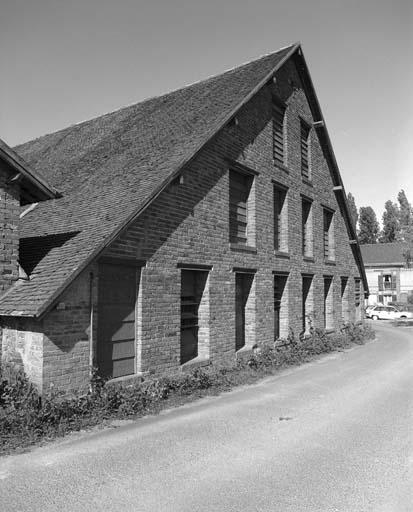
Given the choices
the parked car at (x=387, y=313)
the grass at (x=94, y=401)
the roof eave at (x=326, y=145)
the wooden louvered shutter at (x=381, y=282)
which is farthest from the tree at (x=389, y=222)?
the grass at (x=94, y=401)

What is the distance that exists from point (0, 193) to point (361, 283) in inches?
769

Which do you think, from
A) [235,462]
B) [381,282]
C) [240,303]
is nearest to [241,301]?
[240,303]

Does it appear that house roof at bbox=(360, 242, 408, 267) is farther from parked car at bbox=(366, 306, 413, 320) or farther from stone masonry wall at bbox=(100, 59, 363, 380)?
stone masonry wall at bbox=(100, 59, 363, 380)

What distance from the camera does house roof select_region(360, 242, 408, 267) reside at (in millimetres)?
59312

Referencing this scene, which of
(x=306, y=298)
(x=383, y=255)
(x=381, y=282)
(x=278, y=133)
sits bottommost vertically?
(x=306, y=298)

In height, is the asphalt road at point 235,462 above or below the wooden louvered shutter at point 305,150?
below

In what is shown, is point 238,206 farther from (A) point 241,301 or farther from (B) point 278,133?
(B) point 278,133

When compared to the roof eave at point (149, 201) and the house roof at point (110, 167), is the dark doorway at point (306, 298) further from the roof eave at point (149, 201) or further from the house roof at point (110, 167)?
the house roof at point (110, 167)

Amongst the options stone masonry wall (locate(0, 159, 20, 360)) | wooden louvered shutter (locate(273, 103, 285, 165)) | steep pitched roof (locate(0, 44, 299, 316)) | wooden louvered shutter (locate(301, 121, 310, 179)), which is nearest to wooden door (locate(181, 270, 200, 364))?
steep pitched roof (locate(0, 44, 299, 316))

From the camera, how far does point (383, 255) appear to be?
61188 mm

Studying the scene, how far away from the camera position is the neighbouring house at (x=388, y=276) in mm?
57938

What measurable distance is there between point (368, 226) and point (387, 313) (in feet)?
156

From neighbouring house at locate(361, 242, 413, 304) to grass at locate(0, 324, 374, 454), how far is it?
170 feet

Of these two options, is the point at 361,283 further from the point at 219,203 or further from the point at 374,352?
the point at 219,203
